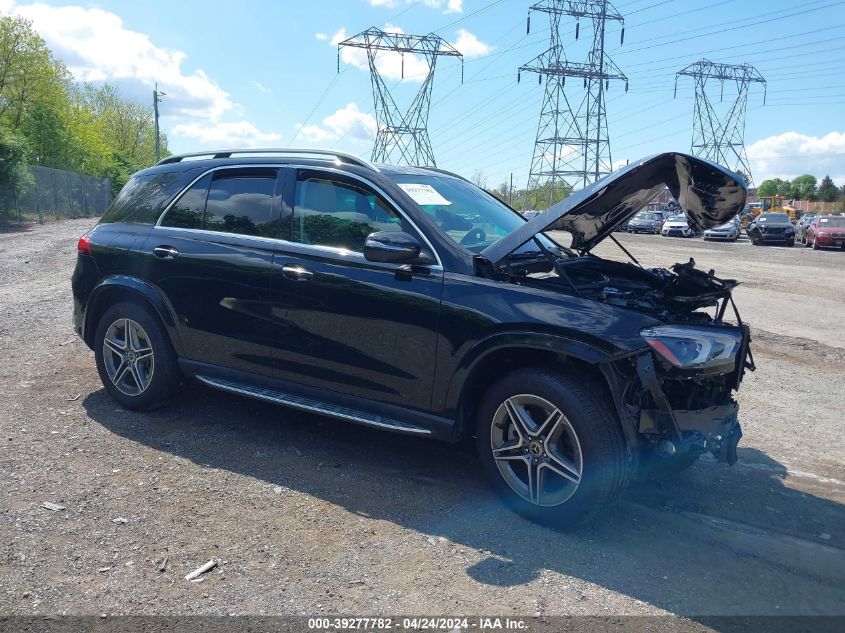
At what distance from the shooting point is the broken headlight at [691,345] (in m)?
3.56

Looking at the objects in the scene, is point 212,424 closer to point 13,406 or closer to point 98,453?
point 98,453

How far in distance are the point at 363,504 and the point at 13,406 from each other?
3202 millimetres

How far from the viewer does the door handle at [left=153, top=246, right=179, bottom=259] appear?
5207 millimetres

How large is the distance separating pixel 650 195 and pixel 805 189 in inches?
4829

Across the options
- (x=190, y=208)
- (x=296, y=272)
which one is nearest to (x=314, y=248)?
(x=296, y=272)

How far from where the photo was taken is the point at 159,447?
4867 millimetres

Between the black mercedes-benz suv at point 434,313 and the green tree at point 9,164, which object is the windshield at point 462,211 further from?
the green tree at point 9,164

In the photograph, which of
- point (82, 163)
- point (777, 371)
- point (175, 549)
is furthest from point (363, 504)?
point (82, 163)

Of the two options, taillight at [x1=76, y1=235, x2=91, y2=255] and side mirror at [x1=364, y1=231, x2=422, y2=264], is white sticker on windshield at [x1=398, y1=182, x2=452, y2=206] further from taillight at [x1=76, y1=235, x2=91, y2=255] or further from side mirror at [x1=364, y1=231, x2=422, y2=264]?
taillight at [x1=76, y1=235, x2=91, y2=255]

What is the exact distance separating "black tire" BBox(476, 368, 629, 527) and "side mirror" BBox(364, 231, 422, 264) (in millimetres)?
887

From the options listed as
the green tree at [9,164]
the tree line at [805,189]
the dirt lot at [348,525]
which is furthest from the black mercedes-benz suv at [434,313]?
the tree line at [805,189]

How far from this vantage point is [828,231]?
32031 mm

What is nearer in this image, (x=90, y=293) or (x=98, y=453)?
(x=98, y=453)

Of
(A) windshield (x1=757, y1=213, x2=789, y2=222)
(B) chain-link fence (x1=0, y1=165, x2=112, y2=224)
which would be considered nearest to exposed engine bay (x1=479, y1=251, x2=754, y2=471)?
(B) chain-link fence (x1=0, y1=165, x2=112, y2=224)
